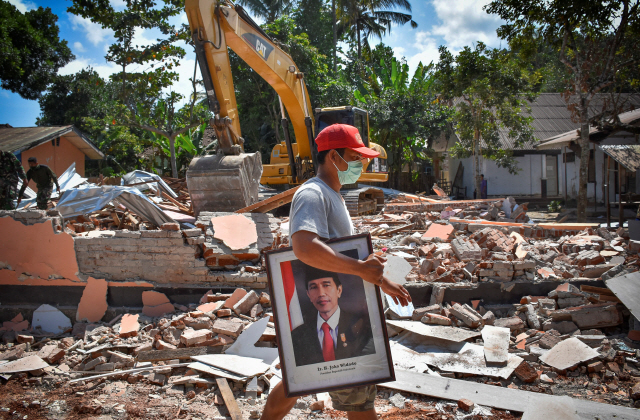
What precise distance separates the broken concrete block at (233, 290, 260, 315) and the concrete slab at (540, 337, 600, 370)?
10.2 ft

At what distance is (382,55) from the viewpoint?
2761cm

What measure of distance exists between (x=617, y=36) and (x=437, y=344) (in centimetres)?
1016

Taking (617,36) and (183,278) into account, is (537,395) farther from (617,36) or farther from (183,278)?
(617,36)

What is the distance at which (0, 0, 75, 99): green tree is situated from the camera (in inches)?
790

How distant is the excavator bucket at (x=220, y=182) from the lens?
723cm

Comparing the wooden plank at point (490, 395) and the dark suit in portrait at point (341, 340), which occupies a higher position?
the dark suit in portrait at point (341, 340)

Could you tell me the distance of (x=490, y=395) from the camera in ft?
10.8

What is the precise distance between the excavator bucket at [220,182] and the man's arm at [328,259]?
5.55 metres

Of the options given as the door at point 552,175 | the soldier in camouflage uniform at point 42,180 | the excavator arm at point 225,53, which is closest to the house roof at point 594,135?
the door at point 552,175

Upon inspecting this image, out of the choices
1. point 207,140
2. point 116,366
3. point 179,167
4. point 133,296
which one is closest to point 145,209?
point 133,296

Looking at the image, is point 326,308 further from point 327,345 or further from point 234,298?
point 234,298

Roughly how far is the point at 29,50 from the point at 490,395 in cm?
2607

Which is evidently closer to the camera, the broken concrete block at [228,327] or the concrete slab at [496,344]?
the concrete slab at [496,344]

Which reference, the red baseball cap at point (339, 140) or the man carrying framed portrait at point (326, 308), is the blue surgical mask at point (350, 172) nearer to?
the red baseball cap at point (339, 140)
